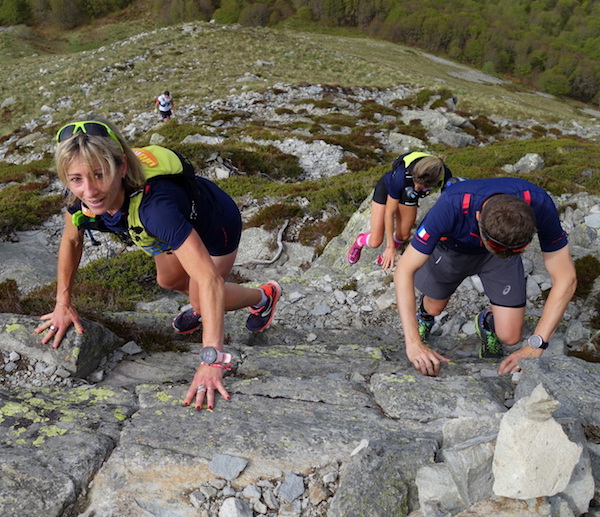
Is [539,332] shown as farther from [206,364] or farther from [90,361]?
[90,361]

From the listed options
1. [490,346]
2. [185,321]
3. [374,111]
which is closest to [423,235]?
[490,346]

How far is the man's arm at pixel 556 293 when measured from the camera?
194 inches

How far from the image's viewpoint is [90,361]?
480 cm

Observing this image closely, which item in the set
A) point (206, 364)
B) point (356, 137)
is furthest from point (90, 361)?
point (356, 137)

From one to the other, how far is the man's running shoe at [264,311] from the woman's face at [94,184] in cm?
316

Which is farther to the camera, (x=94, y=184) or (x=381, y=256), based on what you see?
(x=381, y=256)

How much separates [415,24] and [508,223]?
15149 cm

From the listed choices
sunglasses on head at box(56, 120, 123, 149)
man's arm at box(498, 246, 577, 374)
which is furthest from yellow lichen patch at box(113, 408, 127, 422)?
man's arm at box(498, 246, 577, 374)

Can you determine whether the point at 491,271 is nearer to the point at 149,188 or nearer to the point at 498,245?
the point at 498,245

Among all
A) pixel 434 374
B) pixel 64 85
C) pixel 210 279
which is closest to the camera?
pixel 210 279

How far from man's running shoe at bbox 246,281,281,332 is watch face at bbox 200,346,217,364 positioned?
2.57 metres

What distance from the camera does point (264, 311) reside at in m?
6.56

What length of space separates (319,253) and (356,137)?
60.7ft

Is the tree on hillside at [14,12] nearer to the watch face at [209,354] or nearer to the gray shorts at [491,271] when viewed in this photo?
the gray shorts at [491,271]
